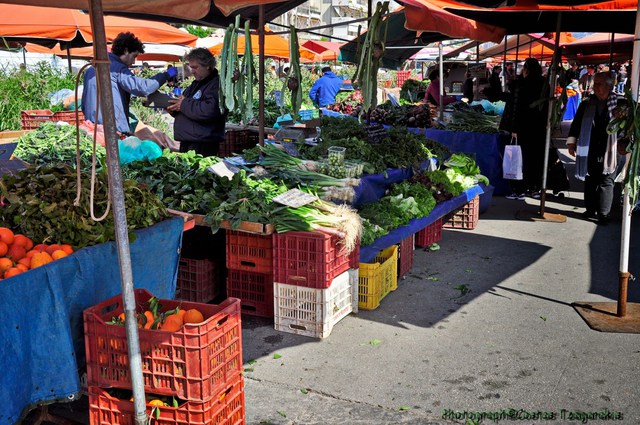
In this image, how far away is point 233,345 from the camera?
3.17 m

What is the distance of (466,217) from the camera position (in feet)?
26.8

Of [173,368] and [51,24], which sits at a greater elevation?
[51,24]

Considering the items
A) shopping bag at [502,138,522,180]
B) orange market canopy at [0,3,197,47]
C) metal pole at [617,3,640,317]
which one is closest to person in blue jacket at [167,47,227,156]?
orange market canopy at [0,3,197,47]

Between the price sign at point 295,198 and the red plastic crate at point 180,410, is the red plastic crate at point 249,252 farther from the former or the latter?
the red plastic crate at point 180,410

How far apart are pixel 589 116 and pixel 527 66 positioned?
1.96m

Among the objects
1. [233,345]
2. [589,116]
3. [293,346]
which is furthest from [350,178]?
[589,116]

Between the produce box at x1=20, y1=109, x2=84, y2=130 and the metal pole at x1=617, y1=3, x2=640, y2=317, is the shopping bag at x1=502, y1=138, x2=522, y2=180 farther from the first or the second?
the produce box at x1=20, y1=109, x2=84, y2=130

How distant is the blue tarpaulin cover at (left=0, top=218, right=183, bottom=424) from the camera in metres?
2.89

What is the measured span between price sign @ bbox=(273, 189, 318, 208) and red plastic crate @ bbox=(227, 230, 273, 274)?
30 centimetres

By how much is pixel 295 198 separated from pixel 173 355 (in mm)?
2253

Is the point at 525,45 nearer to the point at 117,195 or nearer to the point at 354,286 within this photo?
the point at 354,286

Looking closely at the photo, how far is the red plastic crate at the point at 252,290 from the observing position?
16.9ft

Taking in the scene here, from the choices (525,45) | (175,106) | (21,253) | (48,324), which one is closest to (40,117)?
(175,106)

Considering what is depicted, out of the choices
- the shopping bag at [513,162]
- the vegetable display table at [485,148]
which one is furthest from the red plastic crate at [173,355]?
the vegetable display table at [485,148]
